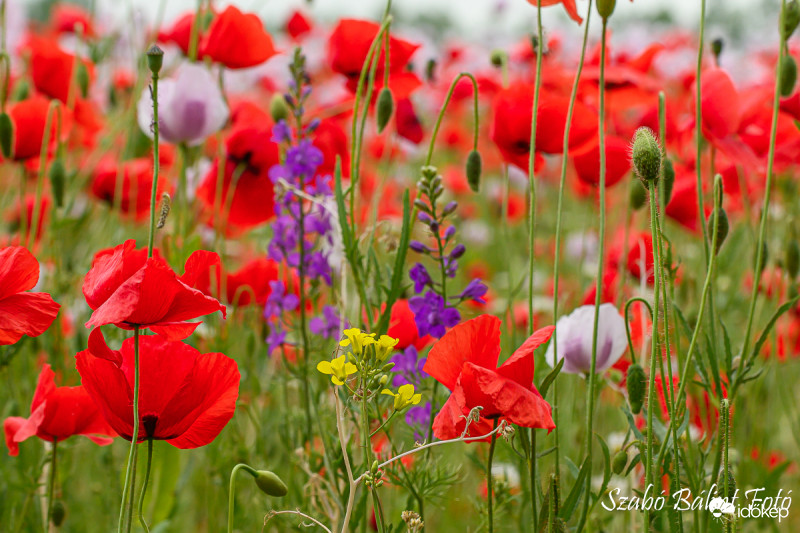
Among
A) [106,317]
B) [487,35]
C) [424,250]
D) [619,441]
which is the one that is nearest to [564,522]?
[424,250]

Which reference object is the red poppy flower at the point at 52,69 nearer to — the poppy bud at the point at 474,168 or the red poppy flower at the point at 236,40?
the red poppy flower at the point at 236,40

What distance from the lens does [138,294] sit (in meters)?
0.60

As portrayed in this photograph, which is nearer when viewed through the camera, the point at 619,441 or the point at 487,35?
the point at 619,441

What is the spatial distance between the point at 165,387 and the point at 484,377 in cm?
25

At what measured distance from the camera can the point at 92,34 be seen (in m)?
1.95

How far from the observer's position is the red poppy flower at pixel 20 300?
0.67 m

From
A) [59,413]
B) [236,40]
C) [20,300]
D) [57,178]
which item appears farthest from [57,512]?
[236,40]

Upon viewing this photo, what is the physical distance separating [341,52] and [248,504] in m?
0.70

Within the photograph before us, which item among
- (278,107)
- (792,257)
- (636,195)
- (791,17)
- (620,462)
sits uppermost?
(791,17)

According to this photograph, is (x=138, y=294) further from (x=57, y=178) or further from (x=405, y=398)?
(x=57, y=178)

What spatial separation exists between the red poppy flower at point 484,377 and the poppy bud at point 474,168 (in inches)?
11.8

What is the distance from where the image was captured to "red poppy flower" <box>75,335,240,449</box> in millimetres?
648

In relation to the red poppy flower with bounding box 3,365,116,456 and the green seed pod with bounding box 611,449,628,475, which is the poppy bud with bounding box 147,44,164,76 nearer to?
the red poppy flower with bounding box 3,365,116,456

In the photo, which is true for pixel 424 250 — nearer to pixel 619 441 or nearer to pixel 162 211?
pixel 162 211
